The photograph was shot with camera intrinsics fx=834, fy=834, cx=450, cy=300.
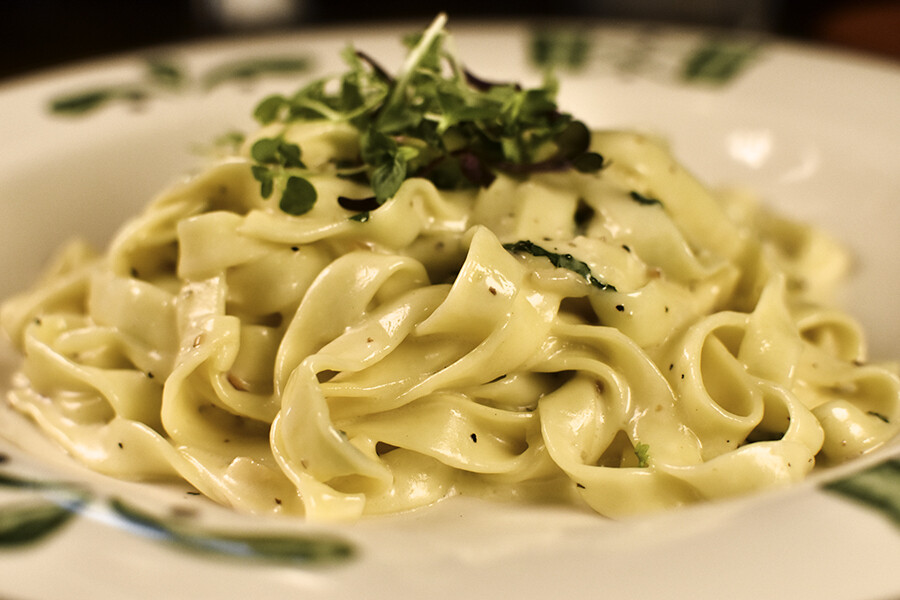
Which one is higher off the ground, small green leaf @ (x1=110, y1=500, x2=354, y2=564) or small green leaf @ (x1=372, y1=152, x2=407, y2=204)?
small green leaf @ (x1=372, y1=152, x2=407, y2=204)

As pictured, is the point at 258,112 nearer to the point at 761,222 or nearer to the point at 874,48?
the point at 761,222

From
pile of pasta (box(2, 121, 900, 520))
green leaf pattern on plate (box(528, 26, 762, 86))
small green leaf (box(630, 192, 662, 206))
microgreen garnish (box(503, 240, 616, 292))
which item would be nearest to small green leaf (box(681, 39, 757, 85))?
green leaf pattern on plate (box(528, 26, 762, 86))

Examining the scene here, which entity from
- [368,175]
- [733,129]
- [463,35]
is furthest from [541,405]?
[463,35]

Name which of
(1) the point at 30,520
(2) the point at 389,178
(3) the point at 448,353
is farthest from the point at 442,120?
(1) the point at 30,520

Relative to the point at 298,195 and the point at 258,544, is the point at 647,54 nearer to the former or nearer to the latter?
the point at 298,195

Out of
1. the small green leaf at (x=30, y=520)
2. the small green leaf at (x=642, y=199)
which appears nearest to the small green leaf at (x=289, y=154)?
the small green leaf at (x=642, y=199)

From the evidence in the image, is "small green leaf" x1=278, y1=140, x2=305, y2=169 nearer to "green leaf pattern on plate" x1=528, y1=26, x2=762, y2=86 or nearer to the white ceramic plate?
the white ceramic plate

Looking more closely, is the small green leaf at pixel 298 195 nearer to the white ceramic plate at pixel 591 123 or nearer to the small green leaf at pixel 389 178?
the small green leaf at pixel 389 178
